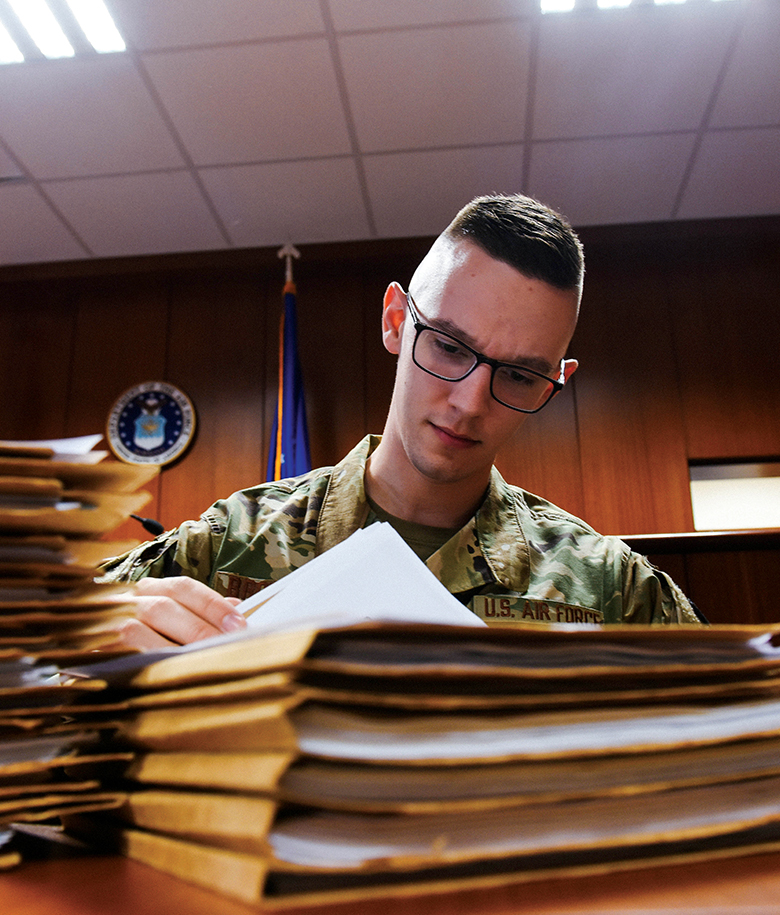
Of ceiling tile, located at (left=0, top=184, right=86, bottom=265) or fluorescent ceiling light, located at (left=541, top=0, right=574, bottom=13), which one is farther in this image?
ceiling tile, located at (left=0, top=184, right=86, bottom=265)

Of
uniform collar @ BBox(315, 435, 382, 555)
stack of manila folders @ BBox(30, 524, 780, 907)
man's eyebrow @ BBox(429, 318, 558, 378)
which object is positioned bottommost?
stack of manila folders @ BBox(30, 524, 780, 907)

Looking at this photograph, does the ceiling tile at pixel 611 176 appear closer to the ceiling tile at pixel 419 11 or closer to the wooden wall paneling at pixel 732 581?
the ceiling tile at pixel 419 11

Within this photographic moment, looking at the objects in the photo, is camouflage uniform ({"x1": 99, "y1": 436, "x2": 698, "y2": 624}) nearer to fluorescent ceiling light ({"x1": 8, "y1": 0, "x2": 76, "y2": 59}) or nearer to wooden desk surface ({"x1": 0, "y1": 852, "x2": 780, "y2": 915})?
wooden desk surface ({"x1": 0, "y1": 852, "x2": 780, "y2": 915})

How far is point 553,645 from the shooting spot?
0.77 feet

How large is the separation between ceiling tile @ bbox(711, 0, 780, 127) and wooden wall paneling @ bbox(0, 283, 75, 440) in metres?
3.38

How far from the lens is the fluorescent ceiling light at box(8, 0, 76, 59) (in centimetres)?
241

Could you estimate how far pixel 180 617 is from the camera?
1.58 ft

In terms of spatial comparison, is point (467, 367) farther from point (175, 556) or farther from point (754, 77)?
point (754, 77)

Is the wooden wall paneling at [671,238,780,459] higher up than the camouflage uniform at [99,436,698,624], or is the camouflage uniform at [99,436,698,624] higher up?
the wooden wall paneling at [671,238,780,459]

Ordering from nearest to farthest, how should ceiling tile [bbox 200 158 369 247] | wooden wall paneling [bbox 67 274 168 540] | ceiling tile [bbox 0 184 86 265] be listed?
ceiling tile [bbox 200 158 369 247], ceiling tile [bbox 0 184 86 265], wooden wall paneling [bbox 67 274 168 540]

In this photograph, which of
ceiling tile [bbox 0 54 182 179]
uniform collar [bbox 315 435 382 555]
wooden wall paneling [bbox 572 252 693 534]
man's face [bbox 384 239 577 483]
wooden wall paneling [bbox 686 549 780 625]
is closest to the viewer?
man's face [bbox 384 239 577 483]

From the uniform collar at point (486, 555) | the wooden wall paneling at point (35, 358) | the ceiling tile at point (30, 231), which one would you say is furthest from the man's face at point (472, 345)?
the wooden wall paneling at point (35, 358)

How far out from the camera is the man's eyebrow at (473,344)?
1.13m

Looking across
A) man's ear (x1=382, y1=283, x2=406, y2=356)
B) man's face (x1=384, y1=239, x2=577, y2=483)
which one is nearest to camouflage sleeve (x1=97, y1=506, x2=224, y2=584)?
man's face (x1=384, y1=239, x2=577, y2=483)
